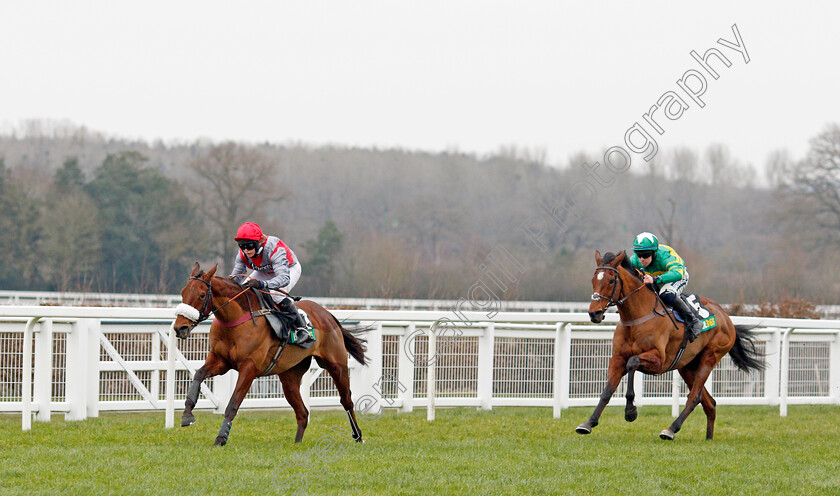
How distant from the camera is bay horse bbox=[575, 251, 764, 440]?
7.37 meters

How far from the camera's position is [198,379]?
263 inches

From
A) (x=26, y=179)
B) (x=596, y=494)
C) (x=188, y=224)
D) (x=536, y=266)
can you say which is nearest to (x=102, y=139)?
(x=26, y=179)

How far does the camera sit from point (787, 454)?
7070mm

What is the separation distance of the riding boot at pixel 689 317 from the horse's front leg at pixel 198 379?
144 inches

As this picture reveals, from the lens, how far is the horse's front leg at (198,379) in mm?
6453

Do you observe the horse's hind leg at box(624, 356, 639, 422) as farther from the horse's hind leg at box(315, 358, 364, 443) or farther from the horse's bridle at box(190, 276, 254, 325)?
the horse's bridle at box(190, 276, 254, 325)

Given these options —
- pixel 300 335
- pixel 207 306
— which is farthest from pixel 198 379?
pixel 300 335

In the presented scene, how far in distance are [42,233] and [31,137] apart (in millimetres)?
27471

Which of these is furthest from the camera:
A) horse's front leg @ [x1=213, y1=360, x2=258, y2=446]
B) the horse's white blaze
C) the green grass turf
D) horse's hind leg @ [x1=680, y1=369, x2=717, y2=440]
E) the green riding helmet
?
horse's hind leg @ [x1=680, y1=369, x2=717, y2=440]

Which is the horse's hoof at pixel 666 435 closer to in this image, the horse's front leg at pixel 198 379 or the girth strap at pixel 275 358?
the girth strap at pixel 275 358

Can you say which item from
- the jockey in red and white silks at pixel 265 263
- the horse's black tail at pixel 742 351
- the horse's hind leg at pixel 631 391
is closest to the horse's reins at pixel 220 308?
the jockey in red and white silks at pixel 265 263

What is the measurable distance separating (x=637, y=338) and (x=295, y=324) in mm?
2651

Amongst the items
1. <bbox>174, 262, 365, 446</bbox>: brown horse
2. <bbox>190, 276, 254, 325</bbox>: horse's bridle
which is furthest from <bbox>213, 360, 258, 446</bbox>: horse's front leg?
<bbox>190, 276, 254, 325</bbox>: horse's bridle

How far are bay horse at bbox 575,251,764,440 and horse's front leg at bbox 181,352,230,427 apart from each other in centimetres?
257
